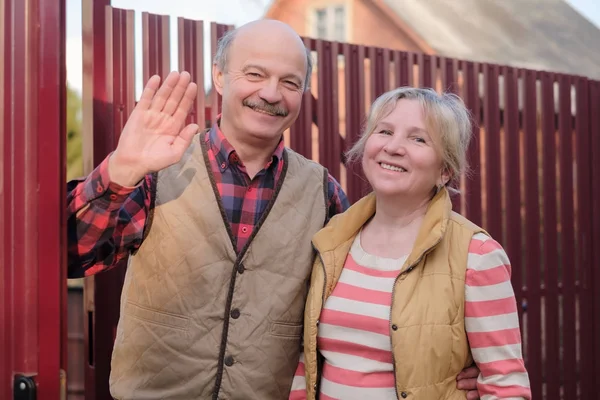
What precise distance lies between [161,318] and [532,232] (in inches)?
136

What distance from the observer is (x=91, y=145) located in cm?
299

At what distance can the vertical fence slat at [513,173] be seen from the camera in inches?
186

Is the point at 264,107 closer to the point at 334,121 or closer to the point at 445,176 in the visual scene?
the point at 445,176

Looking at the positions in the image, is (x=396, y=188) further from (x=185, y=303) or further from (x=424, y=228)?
(x=185, y=303)

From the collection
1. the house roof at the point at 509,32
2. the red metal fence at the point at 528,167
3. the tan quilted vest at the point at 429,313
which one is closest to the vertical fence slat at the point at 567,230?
the red metal fence at the point at 528,167

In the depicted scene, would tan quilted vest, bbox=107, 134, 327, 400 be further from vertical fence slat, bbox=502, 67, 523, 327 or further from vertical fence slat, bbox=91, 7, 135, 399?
vertical fence slat, bbox=502, 67, 523, 327

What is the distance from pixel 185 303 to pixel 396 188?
29.4 inches

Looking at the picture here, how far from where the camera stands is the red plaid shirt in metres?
1.79

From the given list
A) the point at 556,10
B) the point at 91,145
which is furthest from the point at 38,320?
the point at 556,10

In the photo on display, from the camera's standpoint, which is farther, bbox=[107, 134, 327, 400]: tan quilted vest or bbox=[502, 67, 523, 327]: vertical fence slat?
bbox=[502, 67, 523, 327]: vertical fence slat

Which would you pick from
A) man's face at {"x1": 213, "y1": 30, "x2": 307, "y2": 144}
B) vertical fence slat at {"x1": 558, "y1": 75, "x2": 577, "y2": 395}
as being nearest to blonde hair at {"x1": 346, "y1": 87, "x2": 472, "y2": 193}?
man's face at {"x1": 213, "y1": 30, "x2": 307, "y2": 144}

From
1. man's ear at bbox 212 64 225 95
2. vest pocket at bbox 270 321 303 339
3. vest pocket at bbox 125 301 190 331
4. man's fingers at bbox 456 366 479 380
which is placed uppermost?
man's ear at bbox 212 64 225 95

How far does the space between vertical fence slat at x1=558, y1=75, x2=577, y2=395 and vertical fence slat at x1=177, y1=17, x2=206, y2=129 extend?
2964 millimetres

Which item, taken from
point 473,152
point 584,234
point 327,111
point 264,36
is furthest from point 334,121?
point 584,234
